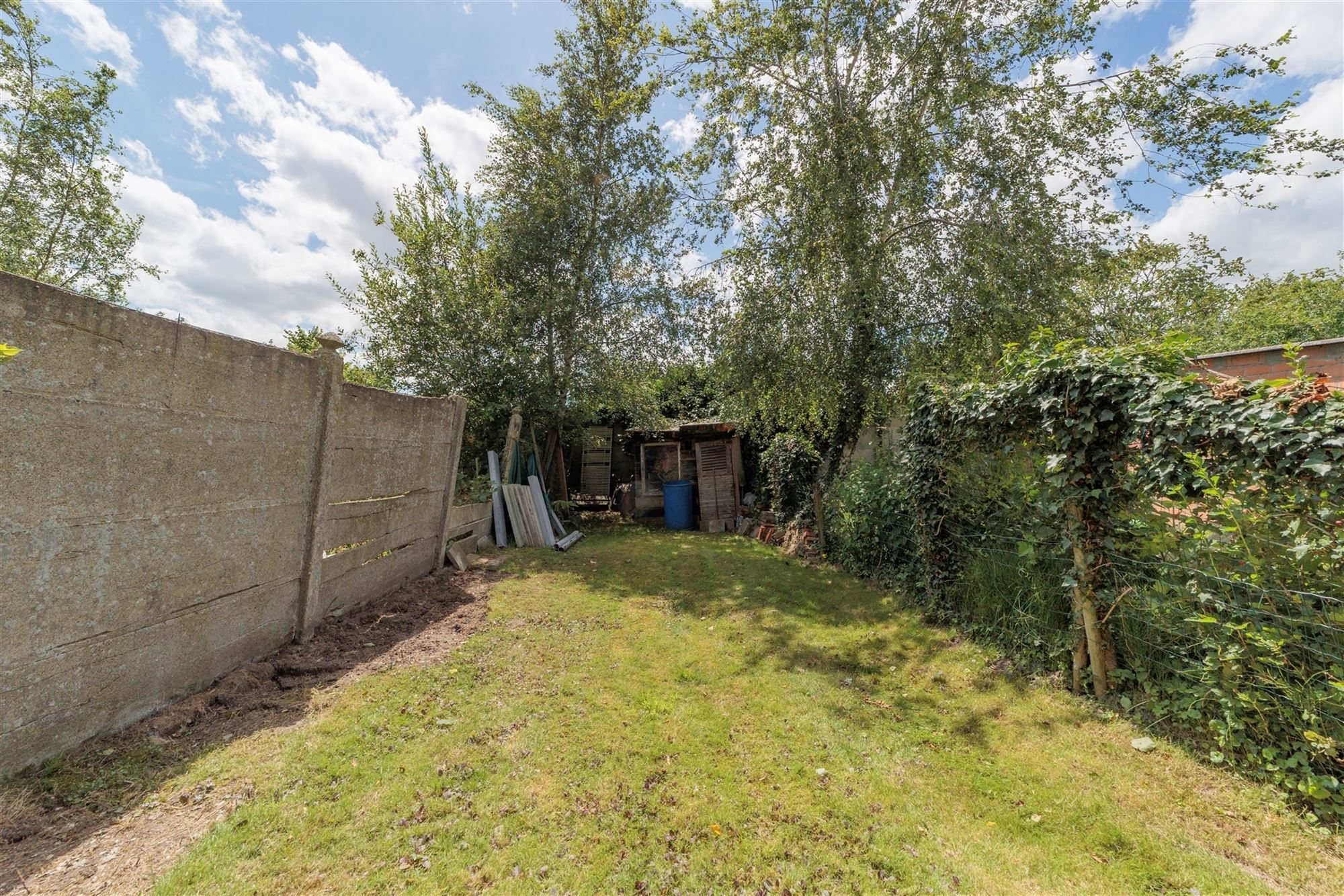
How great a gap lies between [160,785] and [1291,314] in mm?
27082

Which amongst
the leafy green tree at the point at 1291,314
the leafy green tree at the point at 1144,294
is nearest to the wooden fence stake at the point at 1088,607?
the leafy green tree at the point at 1144,294

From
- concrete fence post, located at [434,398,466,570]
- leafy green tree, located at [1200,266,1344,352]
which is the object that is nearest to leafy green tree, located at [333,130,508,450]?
concrete fence post, located at [434,398,466,570]

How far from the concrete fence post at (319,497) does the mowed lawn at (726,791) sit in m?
0.99

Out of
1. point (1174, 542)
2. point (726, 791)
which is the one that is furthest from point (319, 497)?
point (1174, 542)

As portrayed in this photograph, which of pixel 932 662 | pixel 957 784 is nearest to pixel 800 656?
pixel 932 662

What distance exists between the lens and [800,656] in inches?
170

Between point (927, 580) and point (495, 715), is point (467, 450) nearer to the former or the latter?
point (495, 715)

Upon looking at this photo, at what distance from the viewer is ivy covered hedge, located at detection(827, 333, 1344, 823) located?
7.27ft

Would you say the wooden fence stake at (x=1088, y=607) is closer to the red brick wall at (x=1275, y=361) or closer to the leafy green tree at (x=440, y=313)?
the red brick wall at (x=1275, y=361)

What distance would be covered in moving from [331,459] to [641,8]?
1109 centimetres

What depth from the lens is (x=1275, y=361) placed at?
12.9 ft

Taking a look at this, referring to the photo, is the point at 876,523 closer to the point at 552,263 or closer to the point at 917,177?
the point at 917,177

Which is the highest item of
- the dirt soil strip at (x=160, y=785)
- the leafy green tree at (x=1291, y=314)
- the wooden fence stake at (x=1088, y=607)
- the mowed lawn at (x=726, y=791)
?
the leafy green tree at (x=1291, y=314)

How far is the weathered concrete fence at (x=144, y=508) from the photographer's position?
207 cm
